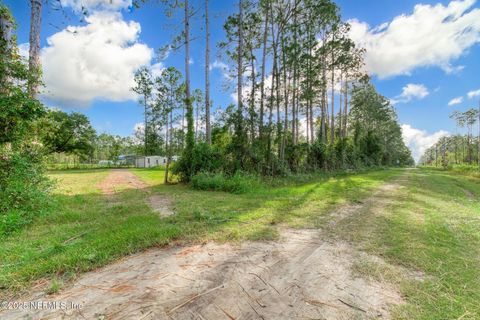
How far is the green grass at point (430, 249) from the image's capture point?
5.49 ft

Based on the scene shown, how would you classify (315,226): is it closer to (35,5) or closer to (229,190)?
(229,190)

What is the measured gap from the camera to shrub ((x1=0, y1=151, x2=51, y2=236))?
3.80m

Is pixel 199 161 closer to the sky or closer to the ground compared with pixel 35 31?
closer to the ground

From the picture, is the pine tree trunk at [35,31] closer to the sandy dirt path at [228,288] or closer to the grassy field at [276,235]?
the grassy field at [276,235]

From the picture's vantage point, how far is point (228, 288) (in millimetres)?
1869

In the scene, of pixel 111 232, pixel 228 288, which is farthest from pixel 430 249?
pixel 111 232

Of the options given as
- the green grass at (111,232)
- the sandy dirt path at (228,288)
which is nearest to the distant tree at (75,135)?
the green grass at (111,232)

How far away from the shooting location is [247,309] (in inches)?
63.4

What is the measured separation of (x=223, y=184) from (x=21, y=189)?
5652 millimetres

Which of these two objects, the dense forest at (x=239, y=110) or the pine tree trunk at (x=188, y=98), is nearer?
the dense forest at (x=239, y=110)

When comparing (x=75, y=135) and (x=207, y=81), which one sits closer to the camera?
(x=207, y=81)

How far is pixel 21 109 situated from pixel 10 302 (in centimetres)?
457

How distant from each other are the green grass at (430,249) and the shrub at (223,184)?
14.1 feet

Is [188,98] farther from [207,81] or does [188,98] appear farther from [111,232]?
[111,232]
